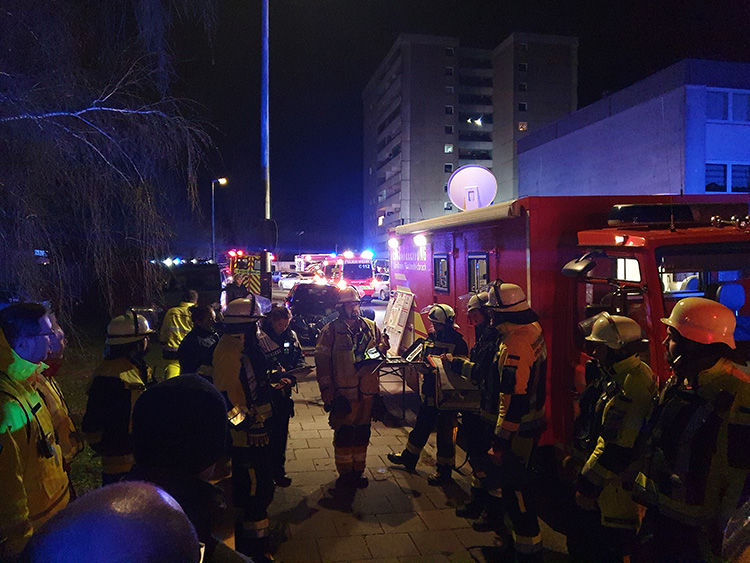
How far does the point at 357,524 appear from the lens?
189 inches

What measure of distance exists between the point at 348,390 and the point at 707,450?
11.7ft

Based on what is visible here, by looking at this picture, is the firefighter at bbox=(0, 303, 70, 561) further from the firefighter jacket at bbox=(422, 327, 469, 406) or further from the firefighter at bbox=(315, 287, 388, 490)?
the firefighter jacket at bbox=(422, 327, 469, 406)

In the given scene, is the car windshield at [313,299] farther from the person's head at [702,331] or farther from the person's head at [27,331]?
the person's head at [702,331]

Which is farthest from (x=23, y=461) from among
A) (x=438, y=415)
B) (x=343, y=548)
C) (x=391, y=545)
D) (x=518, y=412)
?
(x=438, y=415)

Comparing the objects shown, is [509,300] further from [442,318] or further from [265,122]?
[265,122]

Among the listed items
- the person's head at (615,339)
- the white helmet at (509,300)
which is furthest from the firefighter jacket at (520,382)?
the person's head at (615,339)

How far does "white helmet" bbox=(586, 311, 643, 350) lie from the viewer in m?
3.46

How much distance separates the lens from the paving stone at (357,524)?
4645mm

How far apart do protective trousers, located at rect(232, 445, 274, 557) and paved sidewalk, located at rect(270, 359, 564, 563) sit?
0.93ft

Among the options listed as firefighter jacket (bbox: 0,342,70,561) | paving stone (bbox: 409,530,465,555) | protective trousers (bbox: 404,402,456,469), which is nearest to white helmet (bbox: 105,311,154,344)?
firefighter jacket (bbox: 0,342,70,561)

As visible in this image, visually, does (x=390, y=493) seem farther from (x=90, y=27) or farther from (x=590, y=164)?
(x=590, y=164)

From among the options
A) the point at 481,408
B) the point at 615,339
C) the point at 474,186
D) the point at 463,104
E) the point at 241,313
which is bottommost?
the point at 481,408

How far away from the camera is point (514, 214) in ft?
17.0

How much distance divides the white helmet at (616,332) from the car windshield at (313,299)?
1062 centimetres
